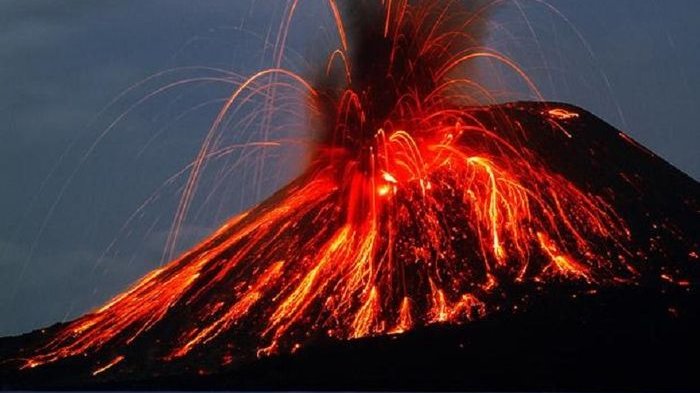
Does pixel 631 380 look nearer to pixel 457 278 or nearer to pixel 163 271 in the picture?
pixel 457 278

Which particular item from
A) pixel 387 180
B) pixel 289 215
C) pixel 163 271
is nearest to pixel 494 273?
pixel 387 180
